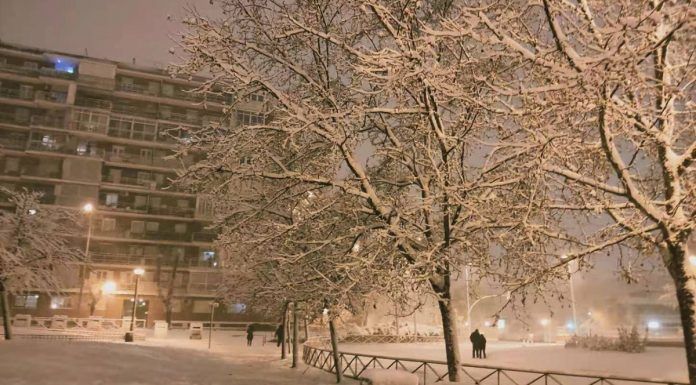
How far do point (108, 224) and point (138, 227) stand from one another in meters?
3.08

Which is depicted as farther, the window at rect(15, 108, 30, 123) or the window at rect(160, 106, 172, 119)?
the window at rect(160, 106, 172, 119)

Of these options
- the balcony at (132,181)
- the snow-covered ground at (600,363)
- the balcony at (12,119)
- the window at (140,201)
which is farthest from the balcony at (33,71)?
the snow-covered ground at (600,363)

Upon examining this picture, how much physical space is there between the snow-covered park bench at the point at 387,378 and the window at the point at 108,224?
5374cm

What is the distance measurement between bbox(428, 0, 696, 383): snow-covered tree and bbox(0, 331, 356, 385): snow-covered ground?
11.3m

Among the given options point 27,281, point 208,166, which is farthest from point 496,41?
point 27,281

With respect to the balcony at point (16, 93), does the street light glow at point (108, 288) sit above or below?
below

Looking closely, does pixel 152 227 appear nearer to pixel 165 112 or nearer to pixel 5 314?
pixel 165 112

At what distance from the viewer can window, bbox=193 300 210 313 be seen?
5862cm

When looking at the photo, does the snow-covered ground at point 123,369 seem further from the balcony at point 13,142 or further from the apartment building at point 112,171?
the balcony at point 13,142

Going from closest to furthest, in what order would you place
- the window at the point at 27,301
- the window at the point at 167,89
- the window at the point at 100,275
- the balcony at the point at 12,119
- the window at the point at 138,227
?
the window at the point at 27,301
the window at the point at 100,275
the balcony at the point at 12,119
the window at the point at 138,227
the window at the point at 167,89

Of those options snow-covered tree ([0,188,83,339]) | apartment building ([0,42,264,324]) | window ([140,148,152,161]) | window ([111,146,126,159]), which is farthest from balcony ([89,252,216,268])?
snow-covered tree ([0,188,83,339])

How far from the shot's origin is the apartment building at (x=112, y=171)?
5622 centimetres

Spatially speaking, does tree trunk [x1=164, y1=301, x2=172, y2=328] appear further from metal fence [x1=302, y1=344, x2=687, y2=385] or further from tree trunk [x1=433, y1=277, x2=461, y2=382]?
tree trunk [x1=433, y1=277, x2=461, y2=382]

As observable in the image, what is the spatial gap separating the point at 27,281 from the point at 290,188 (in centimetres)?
1860
